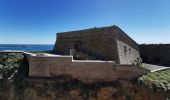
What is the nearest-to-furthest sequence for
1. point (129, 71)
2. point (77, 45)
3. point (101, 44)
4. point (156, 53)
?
point (129, 71) → point (101, 44) → point (77, 45) → point (156, 53)

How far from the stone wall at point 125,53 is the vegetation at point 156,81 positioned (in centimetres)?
326

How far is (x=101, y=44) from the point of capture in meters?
19.8

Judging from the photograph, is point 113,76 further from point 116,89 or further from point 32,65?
point 32,65

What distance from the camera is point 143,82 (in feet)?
50.4

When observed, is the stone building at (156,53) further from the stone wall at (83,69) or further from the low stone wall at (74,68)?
the low stone wall at (74,68)

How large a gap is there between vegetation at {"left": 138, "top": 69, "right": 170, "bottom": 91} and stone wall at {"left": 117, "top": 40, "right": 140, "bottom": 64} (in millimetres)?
3264

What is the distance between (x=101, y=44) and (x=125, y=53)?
253 centimetres

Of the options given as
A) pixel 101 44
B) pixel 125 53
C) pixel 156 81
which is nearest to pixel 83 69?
pixel 101 44

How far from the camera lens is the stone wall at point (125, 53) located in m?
19.1

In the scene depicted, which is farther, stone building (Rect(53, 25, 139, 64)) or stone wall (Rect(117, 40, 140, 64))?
stone wall (Rect(117, 40, 140, 64))

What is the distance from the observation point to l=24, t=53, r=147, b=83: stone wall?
52.5 feet

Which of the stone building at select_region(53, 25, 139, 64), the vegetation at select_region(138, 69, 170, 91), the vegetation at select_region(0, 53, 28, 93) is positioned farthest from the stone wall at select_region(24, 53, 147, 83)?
the stone building at select_region(53, 25, 139, 64)

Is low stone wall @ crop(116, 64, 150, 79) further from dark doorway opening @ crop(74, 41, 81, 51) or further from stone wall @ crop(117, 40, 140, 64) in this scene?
dark doorway opening @ crop(74, 41, 81, 51)

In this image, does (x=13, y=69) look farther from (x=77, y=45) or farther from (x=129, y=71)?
(x=129, y=71)
